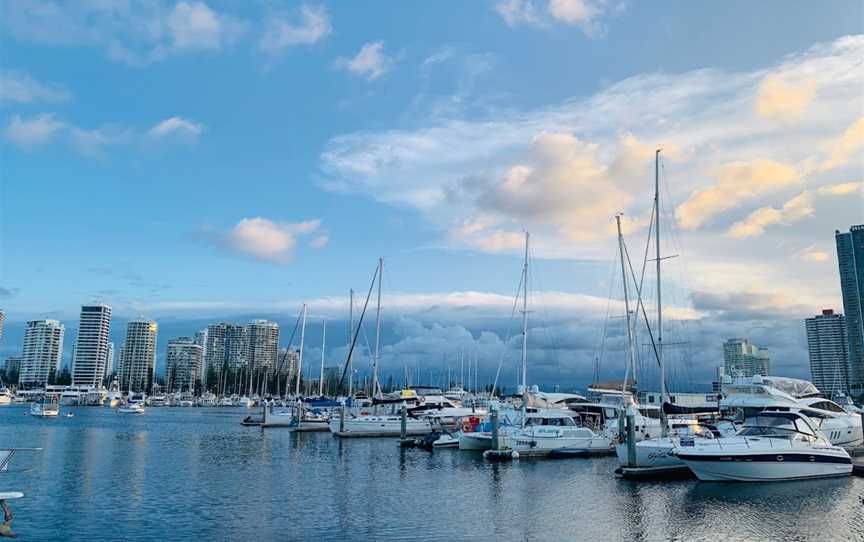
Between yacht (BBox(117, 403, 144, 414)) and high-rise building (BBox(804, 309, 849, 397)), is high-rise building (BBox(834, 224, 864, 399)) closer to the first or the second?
high-rise building (BBox(804, 309, 849, 397))

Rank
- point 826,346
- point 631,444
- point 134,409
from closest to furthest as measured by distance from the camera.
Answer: point 631,444 → point 134,409 → point 826,346

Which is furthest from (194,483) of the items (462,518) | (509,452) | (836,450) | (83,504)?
(836,450)

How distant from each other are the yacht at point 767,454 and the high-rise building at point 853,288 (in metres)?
107

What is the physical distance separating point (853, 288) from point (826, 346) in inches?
1602

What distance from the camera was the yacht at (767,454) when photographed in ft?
102

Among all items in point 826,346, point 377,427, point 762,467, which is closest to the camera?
point 762,467

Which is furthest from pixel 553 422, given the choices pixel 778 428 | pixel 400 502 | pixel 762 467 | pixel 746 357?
pixel 746 357

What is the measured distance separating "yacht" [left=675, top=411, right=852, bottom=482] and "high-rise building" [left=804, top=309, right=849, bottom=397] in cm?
14523

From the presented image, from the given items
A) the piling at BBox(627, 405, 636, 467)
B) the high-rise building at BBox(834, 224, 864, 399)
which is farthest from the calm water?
the high-rise building at BBox(834, 224, 864, 399)

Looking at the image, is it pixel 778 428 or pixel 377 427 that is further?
pixel 377 427

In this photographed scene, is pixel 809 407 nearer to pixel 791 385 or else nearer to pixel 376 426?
pixel 791 385

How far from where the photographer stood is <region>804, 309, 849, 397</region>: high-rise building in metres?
159

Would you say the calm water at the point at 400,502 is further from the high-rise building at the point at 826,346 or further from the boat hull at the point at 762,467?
the high-rise building at the point at 826,346

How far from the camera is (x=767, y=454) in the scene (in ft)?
102
